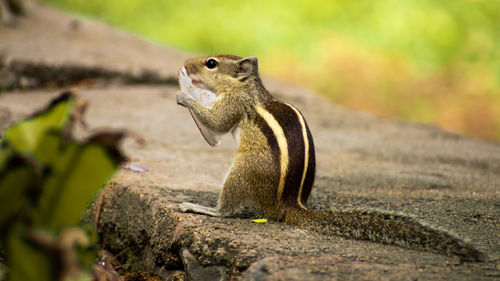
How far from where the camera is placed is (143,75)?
6066 mm

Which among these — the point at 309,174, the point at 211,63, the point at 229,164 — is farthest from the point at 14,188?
the point at 229,164

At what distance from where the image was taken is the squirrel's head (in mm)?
2803

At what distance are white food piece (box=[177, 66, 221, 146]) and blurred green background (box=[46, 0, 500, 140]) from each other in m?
5.83

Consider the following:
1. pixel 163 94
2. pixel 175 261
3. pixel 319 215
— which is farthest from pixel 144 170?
pixel 163 94

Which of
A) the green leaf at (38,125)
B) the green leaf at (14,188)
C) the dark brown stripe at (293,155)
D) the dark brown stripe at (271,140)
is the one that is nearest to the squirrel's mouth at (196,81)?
the dark brown stripe at (271,140)

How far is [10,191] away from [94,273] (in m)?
0.48

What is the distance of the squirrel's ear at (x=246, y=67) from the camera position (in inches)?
110

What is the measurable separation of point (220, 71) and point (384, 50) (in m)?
6.72

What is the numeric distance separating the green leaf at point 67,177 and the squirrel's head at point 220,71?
1379 millimetres

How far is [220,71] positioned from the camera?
2861mm

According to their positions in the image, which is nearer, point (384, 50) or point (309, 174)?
point (309, 174)

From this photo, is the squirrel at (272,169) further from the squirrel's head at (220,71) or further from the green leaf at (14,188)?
the green leaf at (14,188)

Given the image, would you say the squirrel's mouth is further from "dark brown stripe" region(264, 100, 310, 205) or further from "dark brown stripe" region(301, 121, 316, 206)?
"dark brown stripe" region(301, 121, 316, 206)

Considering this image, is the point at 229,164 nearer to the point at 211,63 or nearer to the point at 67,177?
the point at 211,63
